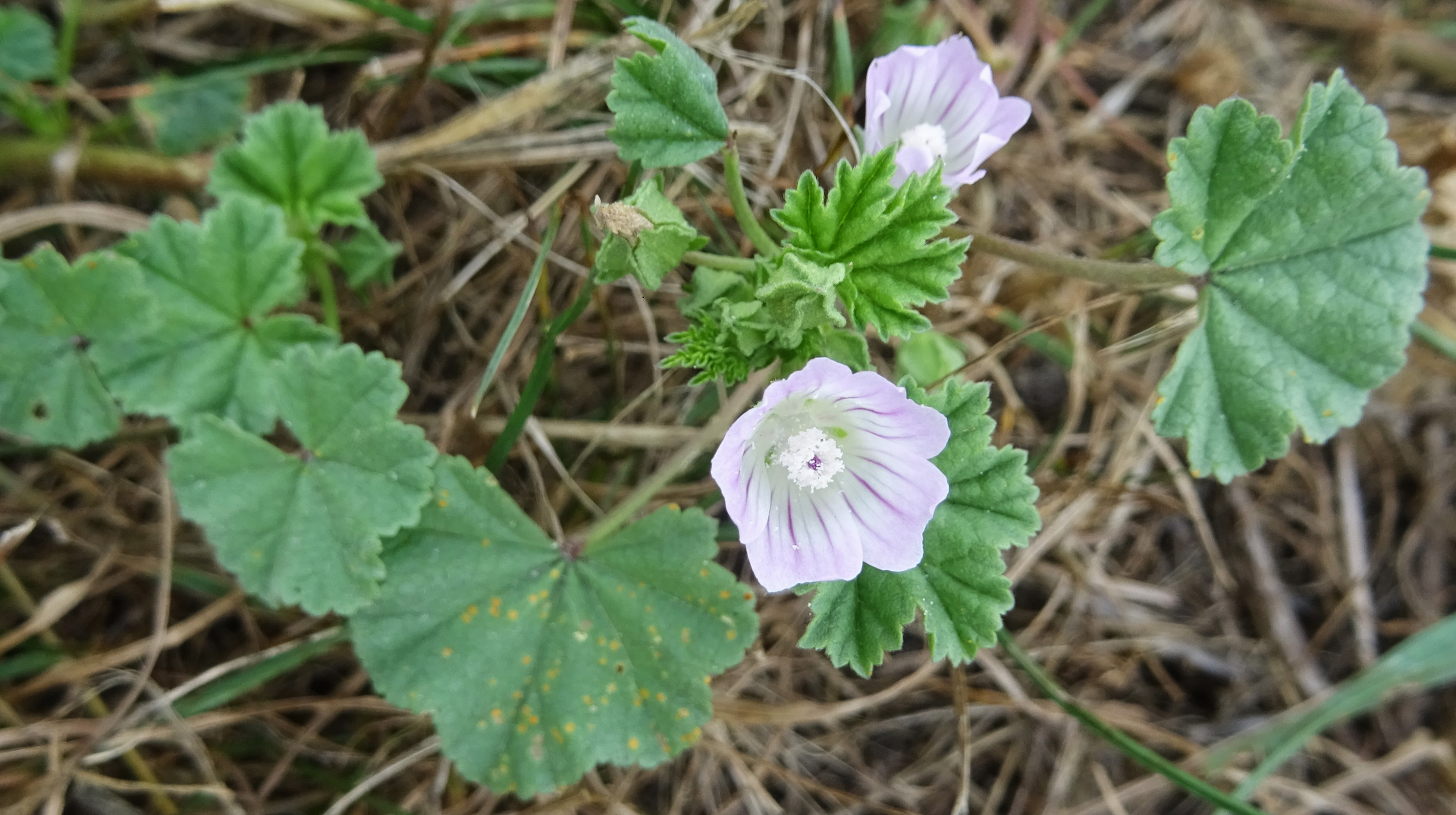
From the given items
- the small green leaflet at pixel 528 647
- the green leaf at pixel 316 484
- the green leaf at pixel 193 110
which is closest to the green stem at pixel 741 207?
the small green leaflet at pixel 528 647

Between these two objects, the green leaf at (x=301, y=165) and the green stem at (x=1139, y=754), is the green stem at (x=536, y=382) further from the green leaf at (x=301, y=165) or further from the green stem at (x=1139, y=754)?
the green stem at (x=1139, y=754)

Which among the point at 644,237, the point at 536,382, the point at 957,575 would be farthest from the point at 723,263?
the point at 957,575

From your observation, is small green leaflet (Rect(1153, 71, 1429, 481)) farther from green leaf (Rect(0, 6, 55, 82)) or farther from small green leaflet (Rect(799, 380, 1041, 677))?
green leaf (Rect(0, 6, 55, 82))

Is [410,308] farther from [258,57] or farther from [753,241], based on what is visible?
Answer: [753,241]

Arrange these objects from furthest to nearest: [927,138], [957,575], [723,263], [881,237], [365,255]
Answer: [365,255]
[927,138]
[723,263]
[957,575]
[881,237]

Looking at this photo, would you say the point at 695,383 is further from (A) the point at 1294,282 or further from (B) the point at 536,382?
(A) the point at 1294,282

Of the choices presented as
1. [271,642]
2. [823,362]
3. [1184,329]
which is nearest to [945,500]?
[823,362]
